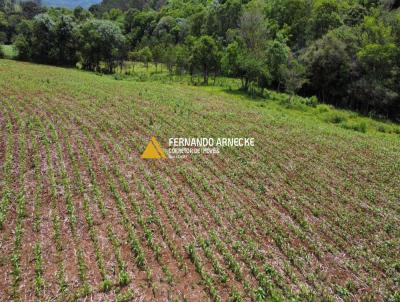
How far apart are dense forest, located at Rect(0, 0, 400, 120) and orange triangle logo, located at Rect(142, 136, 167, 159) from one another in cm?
1961

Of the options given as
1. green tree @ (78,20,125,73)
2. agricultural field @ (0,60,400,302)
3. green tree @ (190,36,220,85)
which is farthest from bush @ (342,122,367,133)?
green tree @ (78,20,125,73)

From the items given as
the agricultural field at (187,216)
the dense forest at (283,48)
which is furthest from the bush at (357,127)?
the dense forest at (283,48)

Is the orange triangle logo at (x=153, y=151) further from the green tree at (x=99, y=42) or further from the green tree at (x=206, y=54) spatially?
the green tree at (x=99, y=42)

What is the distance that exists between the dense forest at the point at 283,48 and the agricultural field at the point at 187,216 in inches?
669

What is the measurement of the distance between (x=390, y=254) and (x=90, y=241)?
7763mm

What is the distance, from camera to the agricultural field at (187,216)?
19.7 feet

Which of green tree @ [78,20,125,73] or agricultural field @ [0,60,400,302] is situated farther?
green tree @ [78,20,125,73]

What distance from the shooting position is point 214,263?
6512mm

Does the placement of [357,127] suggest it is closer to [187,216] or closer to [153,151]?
[153,151]

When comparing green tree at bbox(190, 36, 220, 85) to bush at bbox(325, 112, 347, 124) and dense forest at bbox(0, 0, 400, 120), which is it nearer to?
dense forest at bbox(0, 0, 400, 120)

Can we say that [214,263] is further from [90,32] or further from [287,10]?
[287,10]

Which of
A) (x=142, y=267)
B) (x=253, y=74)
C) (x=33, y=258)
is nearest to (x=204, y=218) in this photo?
(x=142, y=267)

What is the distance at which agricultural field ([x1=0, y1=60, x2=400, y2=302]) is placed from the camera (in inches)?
237

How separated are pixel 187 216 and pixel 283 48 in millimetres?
25943
